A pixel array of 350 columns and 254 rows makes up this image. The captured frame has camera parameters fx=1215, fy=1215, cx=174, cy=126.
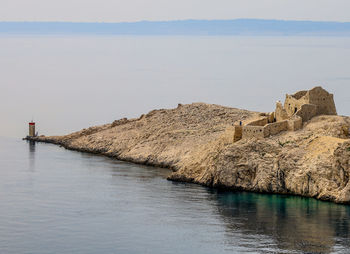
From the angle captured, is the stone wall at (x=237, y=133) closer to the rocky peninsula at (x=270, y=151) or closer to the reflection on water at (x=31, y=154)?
the rocky peninsula at (x=270, y=151)

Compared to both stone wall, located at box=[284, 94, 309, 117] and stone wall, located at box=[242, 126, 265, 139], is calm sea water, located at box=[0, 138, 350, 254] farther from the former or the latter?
stone wall, located at box=[284, 94, 309, 117]

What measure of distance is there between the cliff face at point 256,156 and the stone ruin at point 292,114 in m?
0.92

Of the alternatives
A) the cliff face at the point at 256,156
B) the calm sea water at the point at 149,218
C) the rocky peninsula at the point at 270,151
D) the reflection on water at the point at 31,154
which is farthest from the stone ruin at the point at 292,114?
the reflection on water at the point at 31,154

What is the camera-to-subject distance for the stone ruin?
11762 cm

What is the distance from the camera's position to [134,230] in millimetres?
98875

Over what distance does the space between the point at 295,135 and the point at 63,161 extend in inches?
1325

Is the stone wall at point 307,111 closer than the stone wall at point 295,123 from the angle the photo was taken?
No

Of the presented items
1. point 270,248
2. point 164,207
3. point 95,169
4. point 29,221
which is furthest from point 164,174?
point 270,248

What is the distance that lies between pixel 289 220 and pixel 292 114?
21.6 m

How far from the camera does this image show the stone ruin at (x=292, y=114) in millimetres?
117625

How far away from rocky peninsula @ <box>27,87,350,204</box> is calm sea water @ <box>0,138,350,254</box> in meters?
1.47

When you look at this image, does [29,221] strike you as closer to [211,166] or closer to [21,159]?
[211,166]

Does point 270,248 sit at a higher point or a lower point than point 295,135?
lower

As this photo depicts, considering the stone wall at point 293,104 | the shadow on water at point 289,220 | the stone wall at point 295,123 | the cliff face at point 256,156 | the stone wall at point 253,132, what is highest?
the stone wall at point 293,104
